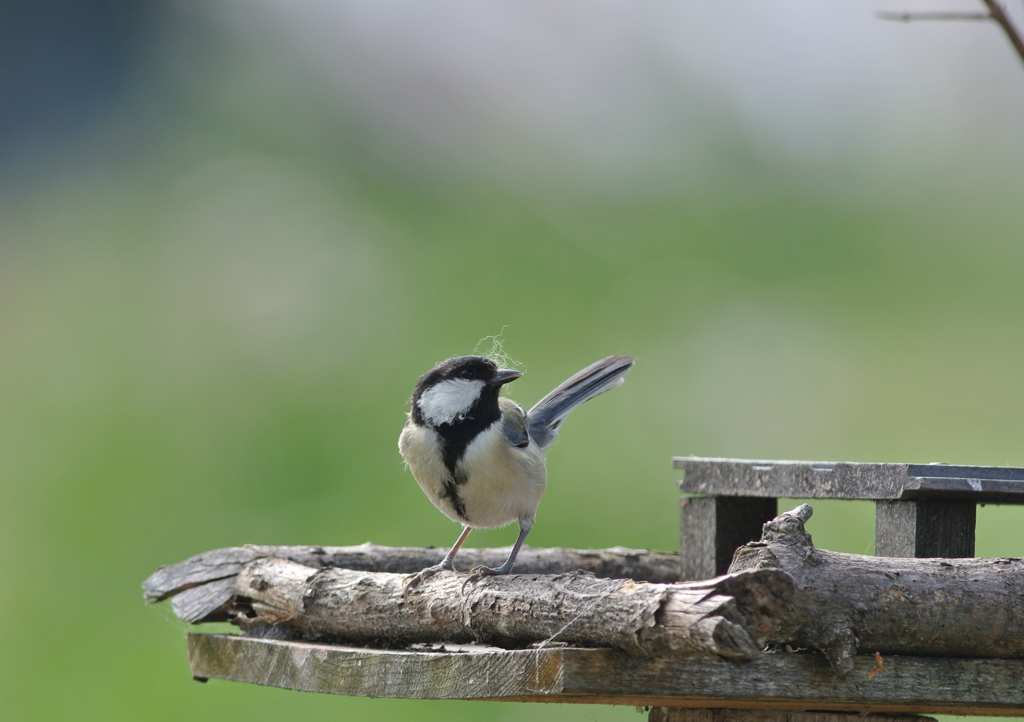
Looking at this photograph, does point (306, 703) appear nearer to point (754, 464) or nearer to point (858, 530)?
point (858, 530)

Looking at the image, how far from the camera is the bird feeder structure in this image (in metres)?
1.85

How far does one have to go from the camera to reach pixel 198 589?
3314mm

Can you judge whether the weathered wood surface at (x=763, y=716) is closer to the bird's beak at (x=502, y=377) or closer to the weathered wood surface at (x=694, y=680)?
the weathered wood surface at (x=694, y=680)

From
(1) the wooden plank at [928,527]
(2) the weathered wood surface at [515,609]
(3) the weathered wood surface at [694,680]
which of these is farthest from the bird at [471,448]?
(1) the wooden plank at [928,527]

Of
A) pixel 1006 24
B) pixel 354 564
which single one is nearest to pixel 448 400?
pixel 354 564

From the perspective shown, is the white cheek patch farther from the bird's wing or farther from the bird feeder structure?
the bird feeder structure

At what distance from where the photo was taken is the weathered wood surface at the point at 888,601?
1.95m

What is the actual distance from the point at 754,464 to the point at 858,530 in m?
4.57

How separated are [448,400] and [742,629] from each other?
1.40 meters

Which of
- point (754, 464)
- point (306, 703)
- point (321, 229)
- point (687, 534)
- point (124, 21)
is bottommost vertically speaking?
point (306, 703)

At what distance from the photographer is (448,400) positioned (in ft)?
9.54

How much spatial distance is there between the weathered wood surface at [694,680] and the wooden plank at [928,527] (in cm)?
47

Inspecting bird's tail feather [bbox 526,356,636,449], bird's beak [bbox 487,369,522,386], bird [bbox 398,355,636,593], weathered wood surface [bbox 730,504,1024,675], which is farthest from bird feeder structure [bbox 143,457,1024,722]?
A: bird's tail feather [bbox 526,356,636,449]

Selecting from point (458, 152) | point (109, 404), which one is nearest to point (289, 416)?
point (109, 404)
